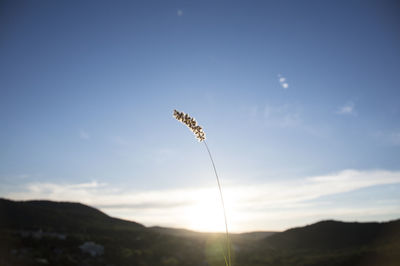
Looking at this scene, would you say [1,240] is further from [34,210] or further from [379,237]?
[379,237]

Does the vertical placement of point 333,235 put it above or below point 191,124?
below

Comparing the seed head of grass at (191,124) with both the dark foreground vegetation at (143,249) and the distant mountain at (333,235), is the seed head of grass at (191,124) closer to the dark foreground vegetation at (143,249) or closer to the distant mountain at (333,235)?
the dark foreground vegetation at (143,249)

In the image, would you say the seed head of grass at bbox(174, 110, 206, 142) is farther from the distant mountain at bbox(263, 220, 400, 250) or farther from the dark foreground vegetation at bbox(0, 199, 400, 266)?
the distant mountain at bbox(263, 220, 400, 250)

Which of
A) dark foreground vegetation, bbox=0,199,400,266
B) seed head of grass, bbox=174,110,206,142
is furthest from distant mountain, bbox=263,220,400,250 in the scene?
seed head of grass, bbox=174,110,206,142

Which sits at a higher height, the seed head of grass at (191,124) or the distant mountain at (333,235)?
the seed head of grass at (191,124)

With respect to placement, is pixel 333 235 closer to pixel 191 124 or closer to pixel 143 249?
pixel 143 249

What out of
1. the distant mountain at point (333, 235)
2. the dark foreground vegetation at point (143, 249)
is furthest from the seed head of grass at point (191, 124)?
the distant mountain at point (333, 235)

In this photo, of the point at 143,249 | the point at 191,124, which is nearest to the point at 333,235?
the point at 143,249

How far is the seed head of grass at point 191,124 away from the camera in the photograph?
5500 mm

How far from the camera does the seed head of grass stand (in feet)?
18.0

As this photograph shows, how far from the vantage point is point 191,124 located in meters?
5.50

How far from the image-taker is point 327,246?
Result: 5797 centimetres

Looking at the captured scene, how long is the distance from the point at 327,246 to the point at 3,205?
8183 centimetres

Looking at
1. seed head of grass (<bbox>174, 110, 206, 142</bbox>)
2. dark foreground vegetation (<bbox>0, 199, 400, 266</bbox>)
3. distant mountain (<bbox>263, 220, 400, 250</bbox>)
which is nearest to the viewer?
seed head of grass (<bbox>174, 110, 206, 142</bbox>)
